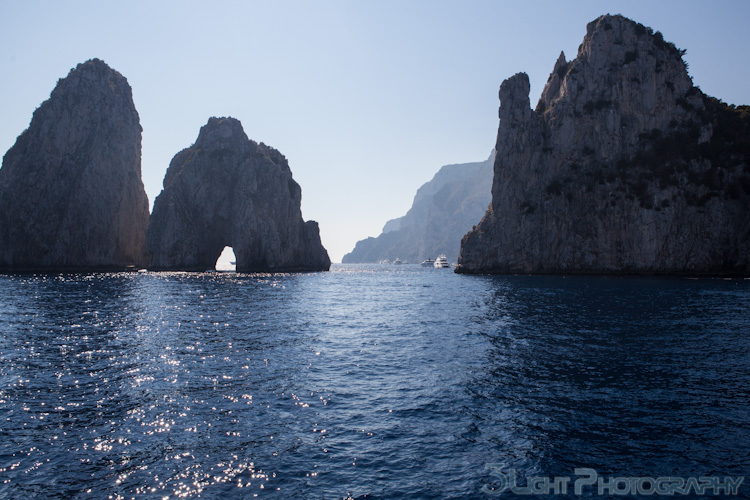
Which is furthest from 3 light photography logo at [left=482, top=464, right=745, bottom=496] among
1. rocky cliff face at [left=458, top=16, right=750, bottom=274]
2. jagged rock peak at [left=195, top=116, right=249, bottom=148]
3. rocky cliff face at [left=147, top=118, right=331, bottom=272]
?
jagged rock peak at [left=195, top=116, right=249, bottom=148]

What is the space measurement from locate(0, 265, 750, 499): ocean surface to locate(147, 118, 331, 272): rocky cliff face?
95.4 m

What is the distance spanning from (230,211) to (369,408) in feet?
446

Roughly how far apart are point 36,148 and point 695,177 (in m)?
183

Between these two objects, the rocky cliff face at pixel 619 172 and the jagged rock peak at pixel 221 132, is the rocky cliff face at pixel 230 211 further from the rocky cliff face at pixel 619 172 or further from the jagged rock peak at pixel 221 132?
the rocky cliff face at pixel 619 172

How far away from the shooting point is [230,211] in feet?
460

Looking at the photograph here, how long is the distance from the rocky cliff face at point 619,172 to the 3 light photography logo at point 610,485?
97118 mm

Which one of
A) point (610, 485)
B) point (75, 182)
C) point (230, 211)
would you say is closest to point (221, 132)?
point (230, 211)

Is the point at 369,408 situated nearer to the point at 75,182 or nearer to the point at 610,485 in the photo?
the point at 610,485

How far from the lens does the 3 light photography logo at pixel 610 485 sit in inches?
410

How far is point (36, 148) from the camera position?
123 meters

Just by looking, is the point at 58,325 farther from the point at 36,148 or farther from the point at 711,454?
the point at 36,148

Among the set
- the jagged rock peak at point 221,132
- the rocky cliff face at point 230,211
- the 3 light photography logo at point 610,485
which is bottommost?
the 3 light photography logo at point 610,485

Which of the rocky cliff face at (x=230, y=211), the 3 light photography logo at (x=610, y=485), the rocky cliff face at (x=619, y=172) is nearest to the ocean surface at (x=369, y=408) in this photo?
the 3 light photography logo at (x=610, y=485)

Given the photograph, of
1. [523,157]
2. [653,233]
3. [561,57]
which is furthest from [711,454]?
[561,57]
